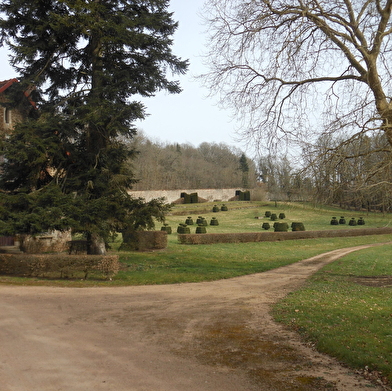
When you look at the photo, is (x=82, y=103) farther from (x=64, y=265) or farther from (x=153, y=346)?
(x=153, y=346)

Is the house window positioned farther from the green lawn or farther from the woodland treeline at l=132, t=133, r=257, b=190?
the woodland treeline at l=132, t=133, r=257, b=190

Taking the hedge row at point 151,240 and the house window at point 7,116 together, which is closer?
the hedge row at point 151,240

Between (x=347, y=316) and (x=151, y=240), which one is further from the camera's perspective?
(x=151, y=240)

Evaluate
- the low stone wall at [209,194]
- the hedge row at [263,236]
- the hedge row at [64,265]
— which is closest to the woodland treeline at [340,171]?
the hedge row at [64,265]

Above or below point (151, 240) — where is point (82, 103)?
above

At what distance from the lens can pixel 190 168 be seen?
83188mm

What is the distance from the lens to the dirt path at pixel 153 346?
5215 mm

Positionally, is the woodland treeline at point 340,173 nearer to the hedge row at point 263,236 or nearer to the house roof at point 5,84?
the hedge row at point 263,236

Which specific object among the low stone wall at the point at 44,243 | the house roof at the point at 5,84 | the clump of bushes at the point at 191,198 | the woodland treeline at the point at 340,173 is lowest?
the low stone wall at the point at 44,243

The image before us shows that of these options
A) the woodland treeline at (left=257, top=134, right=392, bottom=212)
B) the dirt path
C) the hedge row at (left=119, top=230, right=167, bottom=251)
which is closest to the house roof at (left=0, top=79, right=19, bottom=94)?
the hedge row at (left=119, top=230, right=167, bottom=251)

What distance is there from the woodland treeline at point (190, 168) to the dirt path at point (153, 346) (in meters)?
55.1

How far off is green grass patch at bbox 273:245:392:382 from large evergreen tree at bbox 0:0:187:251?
7064 mm

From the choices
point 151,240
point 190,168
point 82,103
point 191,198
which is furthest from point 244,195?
point 82,103

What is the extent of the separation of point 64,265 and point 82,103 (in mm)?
6274
